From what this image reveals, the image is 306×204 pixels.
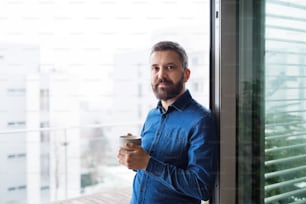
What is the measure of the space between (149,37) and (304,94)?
21.0 inches

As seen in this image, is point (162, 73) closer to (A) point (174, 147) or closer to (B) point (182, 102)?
(B) point (182, 102)

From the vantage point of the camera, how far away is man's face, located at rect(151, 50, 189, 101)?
972mm

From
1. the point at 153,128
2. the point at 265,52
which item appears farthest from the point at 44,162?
the point at 265,52

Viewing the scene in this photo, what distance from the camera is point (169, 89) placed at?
985 mm

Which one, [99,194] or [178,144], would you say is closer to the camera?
[178,144]

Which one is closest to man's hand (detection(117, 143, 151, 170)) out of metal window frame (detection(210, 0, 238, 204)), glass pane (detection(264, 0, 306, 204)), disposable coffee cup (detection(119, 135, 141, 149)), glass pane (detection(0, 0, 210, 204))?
disposable coffee cup (detection(119, 135, 141, 149))

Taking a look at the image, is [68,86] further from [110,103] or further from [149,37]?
[149,37]

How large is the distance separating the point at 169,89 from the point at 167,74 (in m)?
0.05

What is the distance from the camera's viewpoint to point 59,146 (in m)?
1.20

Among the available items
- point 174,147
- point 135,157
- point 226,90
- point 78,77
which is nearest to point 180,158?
point 174,147

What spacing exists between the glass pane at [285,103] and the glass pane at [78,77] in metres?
0.24

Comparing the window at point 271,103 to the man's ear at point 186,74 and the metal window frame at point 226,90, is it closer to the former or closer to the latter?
the metal window frame at point 226,90

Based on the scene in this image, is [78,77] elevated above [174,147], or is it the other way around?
[78,77]

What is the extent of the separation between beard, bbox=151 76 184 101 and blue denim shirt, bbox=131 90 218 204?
1.1 inches
